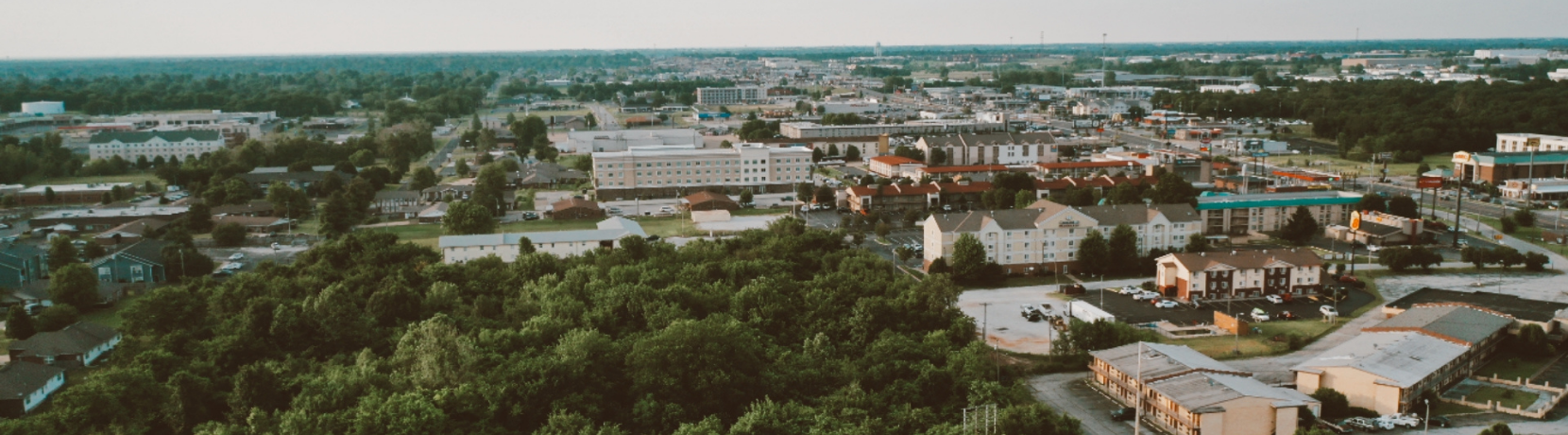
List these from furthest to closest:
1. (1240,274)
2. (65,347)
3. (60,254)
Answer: (60,254) → (1240,274) → (65,347)

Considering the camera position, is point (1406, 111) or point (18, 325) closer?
point (18, 325)

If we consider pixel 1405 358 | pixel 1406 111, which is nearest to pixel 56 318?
pixel 1405 358

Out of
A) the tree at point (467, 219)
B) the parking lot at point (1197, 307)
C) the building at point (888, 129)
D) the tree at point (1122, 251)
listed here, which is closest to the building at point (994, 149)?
the building at point (888, 129)

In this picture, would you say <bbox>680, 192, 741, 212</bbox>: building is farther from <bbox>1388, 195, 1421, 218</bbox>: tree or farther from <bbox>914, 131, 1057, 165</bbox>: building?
<bbox>1388, 195, 1421, 218</bbox>: tree

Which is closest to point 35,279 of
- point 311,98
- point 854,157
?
point 854,157

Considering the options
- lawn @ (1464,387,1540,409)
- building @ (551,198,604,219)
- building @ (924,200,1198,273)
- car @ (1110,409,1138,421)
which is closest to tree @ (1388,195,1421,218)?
building @ (924,200,1198,273)

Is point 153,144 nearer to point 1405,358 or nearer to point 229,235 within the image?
point 229,235
